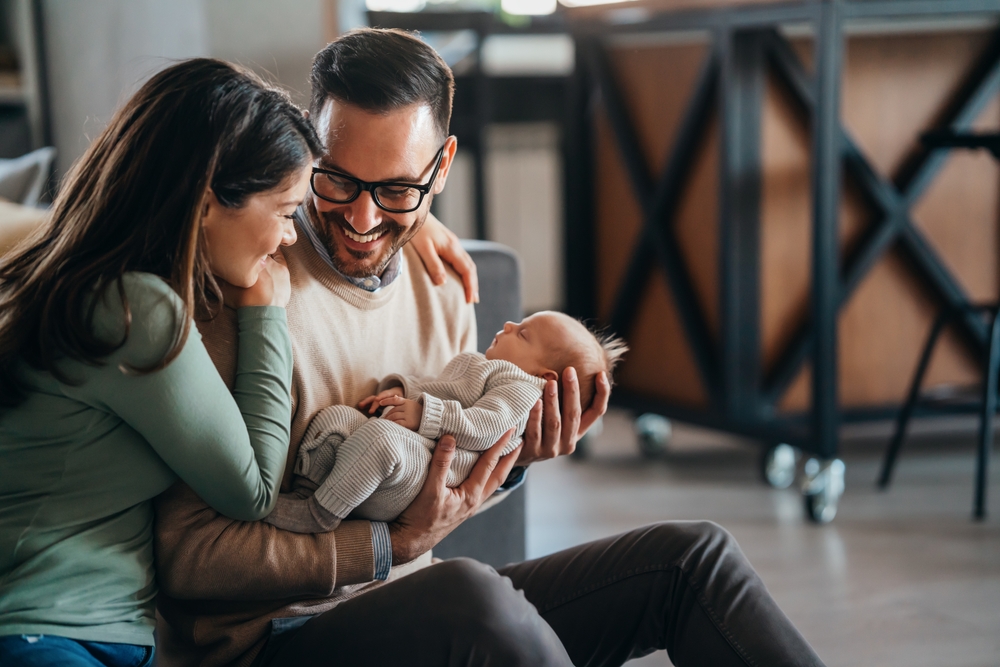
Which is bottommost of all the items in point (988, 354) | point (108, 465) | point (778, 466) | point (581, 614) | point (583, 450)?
point (583, 450)

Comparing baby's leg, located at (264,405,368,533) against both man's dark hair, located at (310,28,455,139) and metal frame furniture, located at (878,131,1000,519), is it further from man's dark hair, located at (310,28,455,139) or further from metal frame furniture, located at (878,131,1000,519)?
metal frame furniture, located at (878,131,1000,519)

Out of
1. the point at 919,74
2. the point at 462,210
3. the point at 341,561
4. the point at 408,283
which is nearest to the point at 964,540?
the point at 919,74

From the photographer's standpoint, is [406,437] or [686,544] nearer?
[406,437]

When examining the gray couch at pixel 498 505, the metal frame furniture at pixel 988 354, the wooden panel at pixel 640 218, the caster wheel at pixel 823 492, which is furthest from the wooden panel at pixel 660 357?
the gray couch at pixel 498 505

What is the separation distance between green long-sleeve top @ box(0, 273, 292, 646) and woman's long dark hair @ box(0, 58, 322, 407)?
0.07 ft

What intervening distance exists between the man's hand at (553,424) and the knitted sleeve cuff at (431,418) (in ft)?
0.55

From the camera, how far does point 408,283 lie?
1.51 m

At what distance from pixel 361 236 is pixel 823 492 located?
6.00 feet

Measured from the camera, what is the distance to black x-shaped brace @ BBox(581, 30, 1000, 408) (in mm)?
3016

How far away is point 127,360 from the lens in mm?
1000

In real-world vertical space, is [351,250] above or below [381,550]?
above

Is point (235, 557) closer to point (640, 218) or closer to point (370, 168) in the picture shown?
point (370, 168)

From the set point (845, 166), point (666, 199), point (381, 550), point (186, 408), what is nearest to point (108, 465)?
point (186, 408)

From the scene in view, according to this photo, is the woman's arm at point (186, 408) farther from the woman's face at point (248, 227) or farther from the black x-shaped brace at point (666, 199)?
the black x-shaped brace at point (666, 199)
